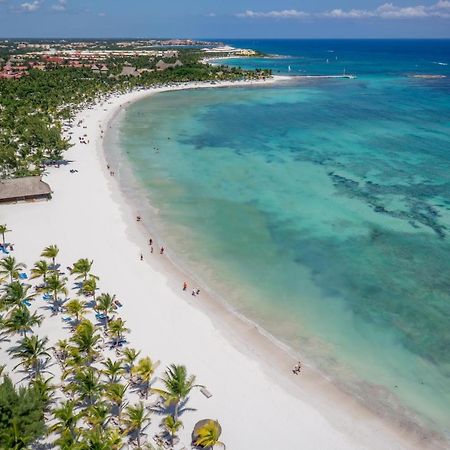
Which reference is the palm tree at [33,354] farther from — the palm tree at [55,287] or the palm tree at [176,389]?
the palm tree at [176,389]

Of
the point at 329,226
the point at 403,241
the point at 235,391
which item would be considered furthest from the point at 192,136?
the point at 235,391

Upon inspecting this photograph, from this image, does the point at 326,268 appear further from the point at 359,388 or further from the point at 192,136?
the point at 192,136

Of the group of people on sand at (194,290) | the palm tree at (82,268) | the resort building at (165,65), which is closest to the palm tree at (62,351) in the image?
the palm tree at (82,268)

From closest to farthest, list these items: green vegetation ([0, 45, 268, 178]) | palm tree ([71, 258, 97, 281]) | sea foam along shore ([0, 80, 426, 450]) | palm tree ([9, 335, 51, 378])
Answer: sea foam along shore ([0, 80, 426, 450]), palm tree ([9, 335, 51, 378]), palm tree ([71, 258, 97, 281]), green vegetation ([0, 45, 268, 178])

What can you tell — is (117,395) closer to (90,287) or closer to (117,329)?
(117,329)

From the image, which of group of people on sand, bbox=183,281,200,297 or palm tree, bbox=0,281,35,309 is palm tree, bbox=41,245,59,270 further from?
group of people on sand, bbox=183,281,200,297

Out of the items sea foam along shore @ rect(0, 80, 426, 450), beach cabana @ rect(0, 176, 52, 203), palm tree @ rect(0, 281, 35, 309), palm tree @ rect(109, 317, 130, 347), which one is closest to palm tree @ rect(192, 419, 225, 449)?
sea foam along shore @ rect(0, 80, 426, 450)
